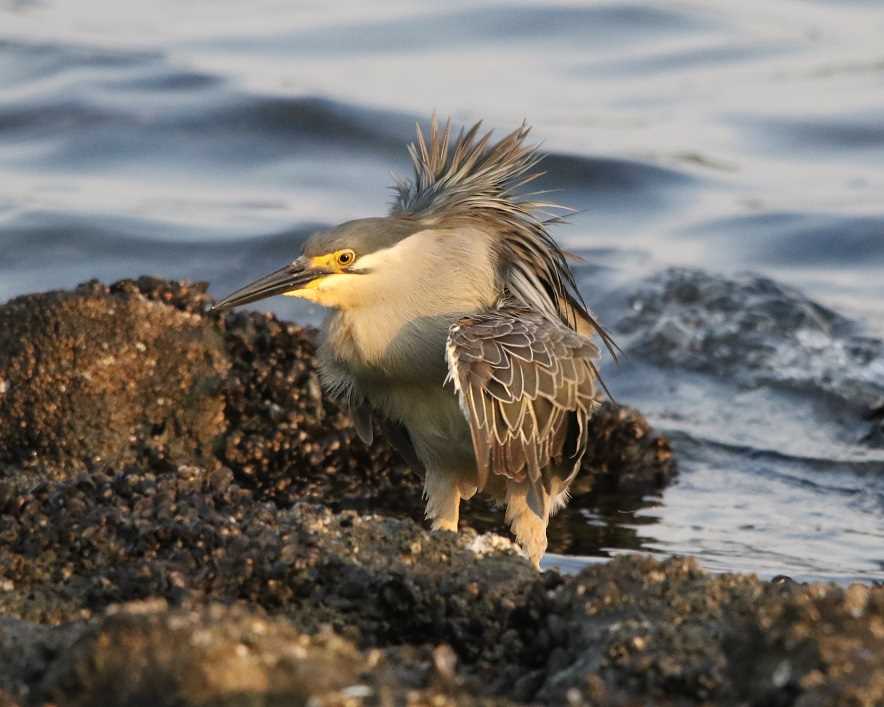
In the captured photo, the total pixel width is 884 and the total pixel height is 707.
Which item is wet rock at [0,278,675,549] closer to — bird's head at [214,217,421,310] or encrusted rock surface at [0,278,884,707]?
encrusted rock surface at [0,278,884,707]

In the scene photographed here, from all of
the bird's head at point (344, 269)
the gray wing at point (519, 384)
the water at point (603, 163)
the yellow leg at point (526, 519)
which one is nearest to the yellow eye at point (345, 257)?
the bird's head at point (344, 269)

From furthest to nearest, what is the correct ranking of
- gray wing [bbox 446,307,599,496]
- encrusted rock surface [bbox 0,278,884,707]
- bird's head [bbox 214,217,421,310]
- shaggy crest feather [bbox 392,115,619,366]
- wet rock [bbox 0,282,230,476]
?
wet rock [bbox 0,282,230,476] → shaggy crest feather [bbox 392,115,619,366] → bird's head [bbox 214,217,421,310] → gray wing [bbox 446,307,599,496] → encrusted rock surface [bbox 0,278,884,707]

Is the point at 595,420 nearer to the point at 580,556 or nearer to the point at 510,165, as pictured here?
the point at 580,556

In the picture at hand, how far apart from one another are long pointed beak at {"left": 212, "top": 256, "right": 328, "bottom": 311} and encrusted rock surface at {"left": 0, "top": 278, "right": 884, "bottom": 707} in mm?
765

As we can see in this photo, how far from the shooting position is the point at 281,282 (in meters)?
5.07

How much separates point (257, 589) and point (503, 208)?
7.68ft

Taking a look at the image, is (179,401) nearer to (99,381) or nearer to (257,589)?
(99,381)

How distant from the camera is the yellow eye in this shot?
203 inches

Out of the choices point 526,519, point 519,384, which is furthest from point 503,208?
point 526,519

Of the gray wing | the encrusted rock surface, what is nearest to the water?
the gray wing

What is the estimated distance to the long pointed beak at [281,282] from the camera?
16.7ft

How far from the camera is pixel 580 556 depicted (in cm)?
634

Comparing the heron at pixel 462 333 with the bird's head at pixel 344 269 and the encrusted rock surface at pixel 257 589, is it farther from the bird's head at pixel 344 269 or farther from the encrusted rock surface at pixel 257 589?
the encrusted rock surface at pixel 257 589

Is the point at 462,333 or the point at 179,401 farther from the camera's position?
the point at 179,401
